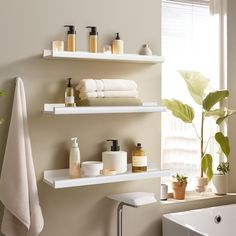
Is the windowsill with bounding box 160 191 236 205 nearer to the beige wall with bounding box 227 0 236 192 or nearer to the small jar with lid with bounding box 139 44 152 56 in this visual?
the beige wall with bounding box 227 0 236 192

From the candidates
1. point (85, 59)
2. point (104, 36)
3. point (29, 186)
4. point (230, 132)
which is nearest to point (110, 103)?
point (85, 59)

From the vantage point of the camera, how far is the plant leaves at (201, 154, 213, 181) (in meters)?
2.57

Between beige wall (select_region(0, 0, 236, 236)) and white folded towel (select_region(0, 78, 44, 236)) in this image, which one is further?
beige wall (select_region(0, 0, 236, 236))

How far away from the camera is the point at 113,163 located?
81.3 inches

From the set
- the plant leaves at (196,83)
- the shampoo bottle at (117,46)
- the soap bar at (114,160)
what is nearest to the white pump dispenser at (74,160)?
the soap bar at (114,160)

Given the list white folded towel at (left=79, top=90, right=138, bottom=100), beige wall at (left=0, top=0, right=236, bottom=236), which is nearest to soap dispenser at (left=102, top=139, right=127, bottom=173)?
beige wall at (left=0, top=0, right=236, bottom=236)

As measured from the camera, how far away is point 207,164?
8.46 ft

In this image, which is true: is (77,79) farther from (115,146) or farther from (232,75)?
(232,75)

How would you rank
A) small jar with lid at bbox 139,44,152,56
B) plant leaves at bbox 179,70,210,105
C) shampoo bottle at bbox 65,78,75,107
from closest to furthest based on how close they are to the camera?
1. shampoo bottle at bbox 65,78,75,107
2. small jar with lid at bbox 139,44,152,56
3. plant leaves at bbox 179,70,210,105

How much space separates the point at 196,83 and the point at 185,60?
23 centimetres

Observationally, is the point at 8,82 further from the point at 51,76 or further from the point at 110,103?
the point at 110,103

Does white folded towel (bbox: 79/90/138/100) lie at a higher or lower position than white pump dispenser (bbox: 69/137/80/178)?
higher

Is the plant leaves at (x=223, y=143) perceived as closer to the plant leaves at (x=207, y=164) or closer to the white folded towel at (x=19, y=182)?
the plant leaves at (x=207, y=164)

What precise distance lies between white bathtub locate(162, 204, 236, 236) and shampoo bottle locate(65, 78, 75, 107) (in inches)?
36.2
